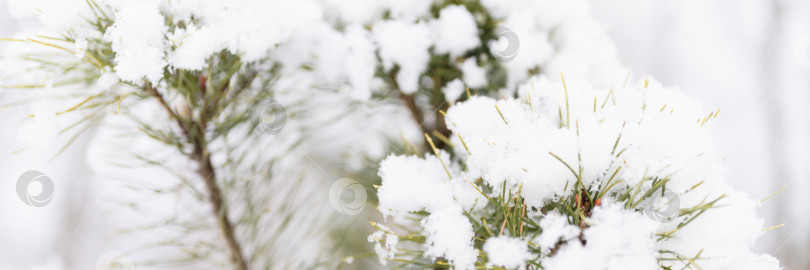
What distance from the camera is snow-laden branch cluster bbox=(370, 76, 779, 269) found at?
328mm

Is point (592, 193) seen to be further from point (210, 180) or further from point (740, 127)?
point (740, 127)

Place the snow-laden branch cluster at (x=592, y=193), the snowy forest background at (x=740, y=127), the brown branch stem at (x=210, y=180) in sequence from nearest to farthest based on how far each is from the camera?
the snow-laden branch cluster at (x=592, y=193) → the brown branch stem at (x=210, y=180) → the snowy forest background at (x=740, y=127)

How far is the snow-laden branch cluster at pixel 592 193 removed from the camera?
328 mm

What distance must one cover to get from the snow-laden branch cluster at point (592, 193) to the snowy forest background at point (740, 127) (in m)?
1.53

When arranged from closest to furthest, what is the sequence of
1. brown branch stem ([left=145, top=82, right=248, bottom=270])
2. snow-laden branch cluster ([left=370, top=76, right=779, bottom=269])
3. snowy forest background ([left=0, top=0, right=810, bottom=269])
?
1. snow-laden branch cluster ([left=370, top=76, right=779, bottom=269])
2. brown branch stem ([left=145, top=82, right=248, bottom=270])
3. snowy forest background ([left=0, top=0, right=810, bottom=269])

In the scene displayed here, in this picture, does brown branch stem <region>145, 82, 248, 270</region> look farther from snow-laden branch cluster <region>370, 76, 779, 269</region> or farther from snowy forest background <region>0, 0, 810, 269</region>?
snowy forest background <region>0, 0, 810, 269</region>

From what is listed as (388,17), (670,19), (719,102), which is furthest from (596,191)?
(670,19)

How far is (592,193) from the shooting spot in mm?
386

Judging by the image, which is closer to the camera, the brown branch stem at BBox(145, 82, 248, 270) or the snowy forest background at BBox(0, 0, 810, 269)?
the brown branch stem at BBox(145, 82, 248, 270)

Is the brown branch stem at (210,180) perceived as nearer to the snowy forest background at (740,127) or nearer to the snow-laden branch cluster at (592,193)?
the snow-laden branch cluster at (592,193)

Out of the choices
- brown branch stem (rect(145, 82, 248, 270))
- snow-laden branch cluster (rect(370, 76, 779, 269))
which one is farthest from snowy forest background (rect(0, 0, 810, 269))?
snow-laden branch cluster (rect(370, 76, 779, 269))

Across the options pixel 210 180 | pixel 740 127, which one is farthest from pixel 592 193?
pixel 740 127

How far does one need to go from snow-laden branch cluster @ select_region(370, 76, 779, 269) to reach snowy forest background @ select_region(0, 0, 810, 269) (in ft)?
5.04

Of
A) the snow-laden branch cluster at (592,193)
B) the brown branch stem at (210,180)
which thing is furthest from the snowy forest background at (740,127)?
the snow-laden branch cluster at (592,193)
